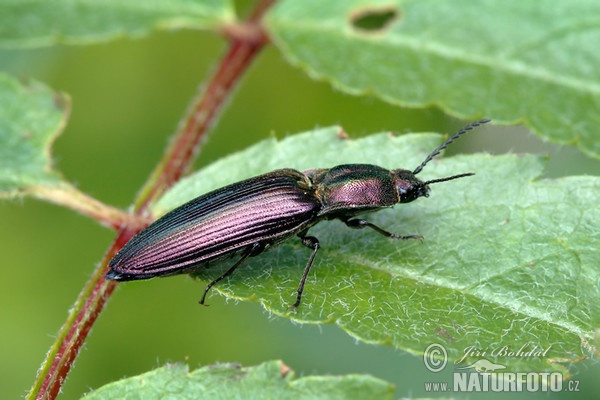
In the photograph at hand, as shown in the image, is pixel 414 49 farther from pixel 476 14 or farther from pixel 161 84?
pixel 161 84

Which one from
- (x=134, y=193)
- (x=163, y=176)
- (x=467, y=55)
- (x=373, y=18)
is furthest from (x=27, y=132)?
(x=467, y=55)

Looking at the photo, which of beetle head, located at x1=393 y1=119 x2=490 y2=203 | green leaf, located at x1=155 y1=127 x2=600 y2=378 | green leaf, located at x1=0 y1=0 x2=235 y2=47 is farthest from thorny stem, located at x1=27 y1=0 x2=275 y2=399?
beetle head, located at x1=393 y1=119 x2=490 y2=203

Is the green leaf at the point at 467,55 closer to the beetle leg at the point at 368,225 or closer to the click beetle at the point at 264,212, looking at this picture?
the click beetle at the point at 264,212

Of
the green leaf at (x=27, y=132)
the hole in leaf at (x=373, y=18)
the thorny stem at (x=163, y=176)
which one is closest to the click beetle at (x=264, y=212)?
the thorny stem at (x=163, y=176)

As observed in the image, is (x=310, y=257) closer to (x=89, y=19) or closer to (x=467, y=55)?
(x=467, y=55)

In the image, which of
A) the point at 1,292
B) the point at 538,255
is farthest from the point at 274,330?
the point at 538,255
